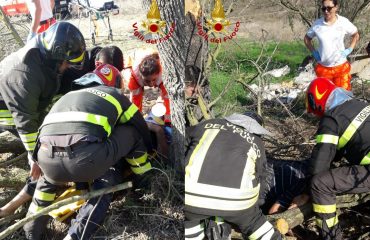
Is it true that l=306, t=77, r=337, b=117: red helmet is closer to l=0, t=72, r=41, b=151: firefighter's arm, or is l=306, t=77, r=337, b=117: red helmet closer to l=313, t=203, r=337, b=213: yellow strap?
l=313, t=203, r=337, b=213: yellow strap

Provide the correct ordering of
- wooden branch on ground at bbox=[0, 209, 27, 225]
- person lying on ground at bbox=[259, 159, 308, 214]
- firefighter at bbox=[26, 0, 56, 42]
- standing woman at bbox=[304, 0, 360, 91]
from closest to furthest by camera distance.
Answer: wooden branch on ground at bbox=[0, 209, 27, 225], person lying on ground at bbox=[259, 159, 308, 214], standing woman at bbox=[304, 0, 360, 91], firefighter at bbox=[26, 0, 56, 42]

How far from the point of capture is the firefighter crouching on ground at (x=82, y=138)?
239cm

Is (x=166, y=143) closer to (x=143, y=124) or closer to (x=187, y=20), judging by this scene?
(x=143, y=124)

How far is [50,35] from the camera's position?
114 inches

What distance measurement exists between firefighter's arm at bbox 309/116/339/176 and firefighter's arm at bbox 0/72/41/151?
2295 mm

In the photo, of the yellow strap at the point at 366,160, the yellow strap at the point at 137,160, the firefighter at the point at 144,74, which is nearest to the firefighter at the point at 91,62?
the firefighter at the point at 144,74

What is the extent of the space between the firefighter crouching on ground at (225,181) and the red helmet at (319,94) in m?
0.64

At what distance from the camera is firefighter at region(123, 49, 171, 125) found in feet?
11.9

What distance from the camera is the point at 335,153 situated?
2857 millimetres

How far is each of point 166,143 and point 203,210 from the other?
3.57ft

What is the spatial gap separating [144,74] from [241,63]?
1.19 m

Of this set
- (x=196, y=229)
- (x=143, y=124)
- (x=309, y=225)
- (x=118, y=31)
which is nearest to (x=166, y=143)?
(x=143, y=124)

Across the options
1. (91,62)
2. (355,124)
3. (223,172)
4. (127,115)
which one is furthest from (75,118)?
(355,124)

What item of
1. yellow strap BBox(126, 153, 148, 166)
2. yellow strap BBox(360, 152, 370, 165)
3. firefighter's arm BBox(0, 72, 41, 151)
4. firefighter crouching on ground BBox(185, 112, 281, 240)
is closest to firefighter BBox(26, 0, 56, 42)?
firefighter's arm BBox(0, 72, 41, 151)
